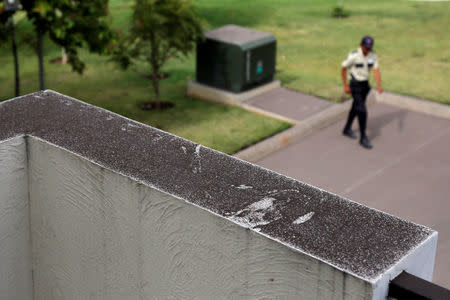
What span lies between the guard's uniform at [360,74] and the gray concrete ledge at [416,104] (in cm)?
196

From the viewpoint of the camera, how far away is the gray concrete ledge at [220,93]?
12320 millimetres

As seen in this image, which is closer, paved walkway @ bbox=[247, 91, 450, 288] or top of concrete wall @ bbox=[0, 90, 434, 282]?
top of concrete wall @ bbox=[0, 90, 434, 282]

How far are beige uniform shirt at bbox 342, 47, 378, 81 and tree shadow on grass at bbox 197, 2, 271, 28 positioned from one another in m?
6.92

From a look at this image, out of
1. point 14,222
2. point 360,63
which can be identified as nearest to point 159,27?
point 360,63

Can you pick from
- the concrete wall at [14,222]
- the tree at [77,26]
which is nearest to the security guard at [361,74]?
the tree at [77,26]

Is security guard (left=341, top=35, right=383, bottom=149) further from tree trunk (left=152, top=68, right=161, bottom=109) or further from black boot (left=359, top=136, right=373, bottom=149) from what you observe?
tree trunk (left=152, top=68, right=161, bottom=109)

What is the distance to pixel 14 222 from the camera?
3705 mm

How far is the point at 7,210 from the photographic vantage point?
3.64 m

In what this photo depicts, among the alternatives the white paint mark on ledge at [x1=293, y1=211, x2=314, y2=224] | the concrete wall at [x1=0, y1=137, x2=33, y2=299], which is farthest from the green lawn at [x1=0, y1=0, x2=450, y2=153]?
the white paint mark on ledge at [x1=293, y1=211, x2=314, y2=224]

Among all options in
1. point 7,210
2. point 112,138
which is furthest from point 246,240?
point 7,210

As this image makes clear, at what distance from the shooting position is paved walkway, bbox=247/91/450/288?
29.8 ft

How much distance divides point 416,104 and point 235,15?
669 cm

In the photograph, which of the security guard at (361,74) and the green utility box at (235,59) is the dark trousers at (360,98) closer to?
the security guard at (361,74)

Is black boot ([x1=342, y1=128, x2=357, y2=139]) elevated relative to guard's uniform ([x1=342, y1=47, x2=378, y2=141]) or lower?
lower
